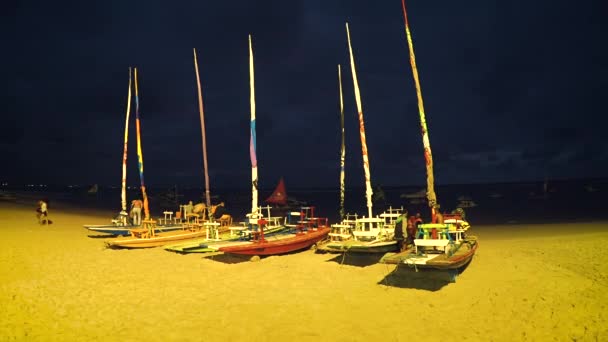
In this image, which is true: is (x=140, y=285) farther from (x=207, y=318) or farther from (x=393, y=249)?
(x=393, y=249)

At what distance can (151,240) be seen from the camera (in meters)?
21.3

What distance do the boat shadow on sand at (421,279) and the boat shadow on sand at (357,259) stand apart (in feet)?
7.27

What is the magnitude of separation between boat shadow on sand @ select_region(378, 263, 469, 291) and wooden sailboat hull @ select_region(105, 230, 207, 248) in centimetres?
1329

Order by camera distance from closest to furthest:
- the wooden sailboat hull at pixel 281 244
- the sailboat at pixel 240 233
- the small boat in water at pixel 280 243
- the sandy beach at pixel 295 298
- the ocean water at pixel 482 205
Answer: the sandy beach at pixel 295 298 → the wooden sailboat hull at pixel 281 244 → the small boat in water at pixel 280 243 → the sailboat at pixel 240 233 → the ocean water at pixel 482 205

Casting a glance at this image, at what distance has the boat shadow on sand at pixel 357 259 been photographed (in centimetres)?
1809

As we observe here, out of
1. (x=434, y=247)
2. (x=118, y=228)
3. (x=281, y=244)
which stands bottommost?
(x=281, y=244)

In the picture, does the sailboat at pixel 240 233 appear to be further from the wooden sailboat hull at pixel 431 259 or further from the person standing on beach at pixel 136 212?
the person standing on beach at pixel 136 212

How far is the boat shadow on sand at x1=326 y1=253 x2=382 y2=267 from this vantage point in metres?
18.1

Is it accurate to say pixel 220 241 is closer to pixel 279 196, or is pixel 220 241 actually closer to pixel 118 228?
pixel 279 196

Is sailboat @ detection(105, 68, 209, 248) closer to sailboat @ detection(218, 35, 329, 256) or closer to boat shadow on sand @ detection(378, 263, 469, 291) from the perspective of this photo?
sailboat @ detection(218, 35, 329, 256)

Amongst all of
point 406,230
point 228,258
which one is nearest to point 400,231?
point 406,230

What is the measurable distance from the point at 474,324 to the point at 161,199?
78.2 metres

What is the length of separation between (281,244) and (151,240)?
8.08m

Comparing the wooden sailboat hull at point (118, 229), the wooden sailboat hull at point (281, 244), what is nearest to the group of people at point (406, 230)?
the wooden sailboat hull at point (281, 244)
